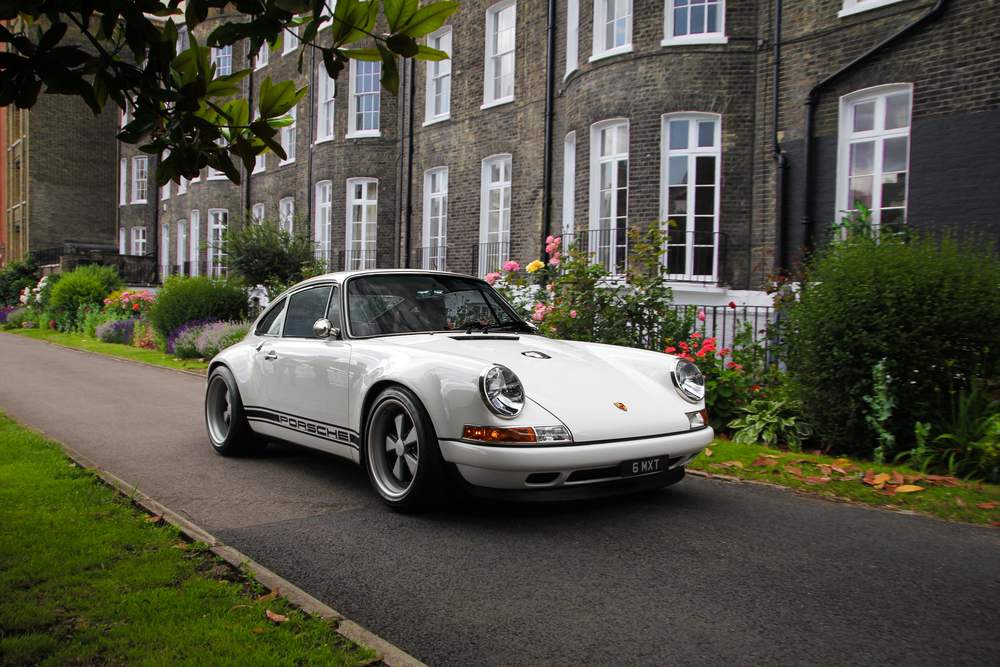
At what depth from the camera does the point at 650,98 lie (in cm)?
1428

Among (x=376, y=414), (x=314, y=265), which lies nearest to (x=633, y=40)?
(x=314, y=265)

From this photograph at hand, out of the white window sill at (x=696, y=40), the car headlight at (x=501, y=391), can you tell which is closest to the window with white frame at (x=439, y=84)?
the white window sill at (x=696, y=40)

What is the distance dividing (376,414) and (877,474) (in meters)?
3.74

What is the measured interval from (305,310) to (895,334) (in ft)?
15.6

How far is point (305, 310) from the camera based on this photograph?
6125mm

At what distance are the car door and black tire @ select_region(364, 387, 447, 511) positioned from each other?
0.24m

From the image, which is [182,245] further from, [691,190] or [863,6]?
[863,6]

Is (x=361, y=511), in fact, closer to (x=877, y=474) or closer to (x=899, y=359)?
(x=877, y=474)

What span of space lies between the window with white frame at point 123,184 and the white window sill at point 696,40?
118 feet

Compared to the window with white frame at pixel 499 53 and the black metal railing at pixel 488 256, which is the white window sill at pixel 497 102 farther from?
the black metal railing at pixel 488 256

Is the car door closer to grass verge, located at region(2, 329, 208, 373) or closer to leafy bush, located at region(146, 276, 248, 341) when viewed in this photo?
grass verge, located at region(2, 329, 208, 373)

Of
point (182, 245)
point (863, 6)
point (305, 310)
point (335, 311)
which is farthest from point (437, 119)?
point (182, 245)

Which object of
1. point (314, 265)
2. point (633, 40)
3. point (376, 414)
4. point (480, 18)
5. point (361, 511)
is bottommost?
point (361, 511)

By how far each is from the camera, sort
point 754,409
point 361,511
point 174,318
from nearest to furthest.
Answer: point 361,511 → point 754,409 → point 174,318
